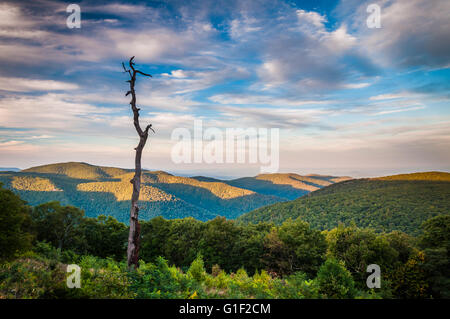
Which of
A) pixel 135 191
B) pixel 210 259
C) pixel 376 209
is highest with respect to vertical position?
pixel 135 191

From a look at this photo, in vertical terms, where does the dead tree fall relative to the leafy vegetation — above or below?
above

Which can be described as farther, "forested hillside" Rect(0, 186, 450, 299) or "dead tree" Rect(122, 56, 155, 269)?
"dead tree" Rect(122, 56, 155, 269)

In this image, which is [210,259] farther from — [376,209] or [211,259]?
[376,209]

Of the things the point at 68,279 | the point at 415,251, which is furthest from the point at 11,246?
the point at 415,251

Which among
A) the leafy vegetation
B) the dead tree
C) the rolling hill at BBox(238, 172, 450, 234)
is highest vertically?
the dead tree

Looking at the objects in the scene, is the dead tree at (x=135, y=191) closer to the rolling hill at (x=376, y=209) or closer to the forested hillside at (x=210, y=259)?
the forested hillside at (x=210, y=259)

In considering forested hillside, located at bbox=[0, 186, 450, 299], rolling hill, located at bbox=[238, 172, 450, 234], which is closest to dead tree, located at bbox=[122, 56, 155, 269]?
forested hillside, located at bbox=[0, 186, 450, 299]

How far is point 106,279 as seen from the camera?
7641 mm

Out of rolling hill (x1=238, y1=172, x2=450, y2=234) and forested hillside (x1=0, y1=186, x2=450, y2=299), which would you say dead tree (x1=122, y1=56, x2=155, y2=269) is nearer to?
forested hillside (x1=0, y1=186, x2=450, y2=299)

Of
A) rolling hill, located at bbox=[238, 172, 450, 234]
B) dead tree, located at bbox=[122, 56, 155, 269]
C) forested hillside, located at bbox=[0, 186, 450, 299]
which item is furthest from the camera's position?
rolling hill, located at bbox=[238, 172, 450, 234]

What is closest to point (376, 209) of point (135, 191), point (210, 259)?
point (210, 259)

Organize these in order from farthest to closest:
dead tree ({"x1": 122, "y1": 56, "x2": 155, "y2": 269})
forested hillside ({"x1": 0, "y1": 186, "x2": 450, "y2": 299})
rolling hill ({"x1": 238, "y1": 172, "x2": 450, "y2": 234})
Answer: rolling hill ({"x1": 238, "y1": 172, "x2": 450, "y2": 234})
dead tree ({"x1": 122, "y1": 56, "x2": 155, "y2": 269})
forested hillside ({"x1": 0, "y1": 186, "x2": 450, "y2": 299})

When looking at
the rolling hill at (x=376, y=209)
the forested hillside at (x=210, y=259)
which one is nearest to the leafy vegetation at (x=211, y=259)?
the forested hillside at (x=210, y=259)
